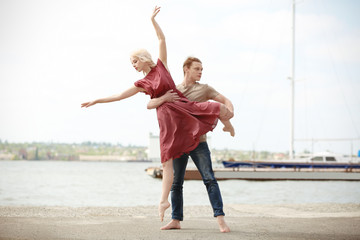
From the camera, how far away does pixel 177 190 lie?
471cm

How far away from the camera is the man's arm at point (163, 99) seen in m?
4.30

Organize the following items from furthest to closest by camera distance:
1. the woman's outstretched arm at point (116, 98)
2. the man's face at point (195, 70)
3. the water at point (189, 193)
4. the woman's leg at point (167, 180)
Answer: the water at point (189, 193)
the man's face at point (195, 70)
the woman's outstretched arm at point (116, 98)
the woman's leg at point (167, 180)

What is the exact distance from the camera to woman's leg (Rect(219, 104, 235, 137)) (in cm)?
429

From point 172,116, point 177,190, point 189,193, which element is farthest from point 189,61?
point 189,193

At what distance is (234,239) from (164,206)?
701mm

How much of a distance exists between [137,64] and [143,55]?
0.34 feet

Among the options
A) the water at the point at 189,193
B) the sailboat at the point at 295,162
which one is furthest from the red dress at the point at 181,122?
the sailboat at the point at 295,162

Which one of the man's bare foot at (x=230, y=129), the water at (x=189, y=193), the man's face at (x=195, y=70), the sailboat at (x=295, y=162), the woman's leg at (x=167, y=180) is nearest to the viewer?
the woman's leg at (x=167, y=180)

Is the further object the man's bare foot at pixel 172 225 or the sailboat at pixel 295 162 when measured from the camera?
the sailboat at pixel 295 162

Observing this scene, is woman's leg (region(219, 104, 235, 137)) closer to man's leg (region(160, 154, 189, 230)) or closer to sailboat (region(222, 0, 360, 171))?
man's leg (region(160, 154, 189, 230))

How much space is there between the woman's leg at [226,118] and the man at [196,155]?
0.07ft

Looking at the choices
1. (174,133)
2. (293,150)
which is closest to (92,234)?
(174,133)

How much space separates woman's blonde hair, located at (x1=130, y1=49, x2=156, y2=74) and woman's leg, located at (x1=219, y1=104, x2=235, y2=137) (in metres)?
0.81

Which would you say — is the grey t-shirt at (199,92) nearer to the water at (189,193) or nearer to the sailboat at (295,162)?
the water at (189,193)
